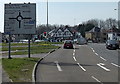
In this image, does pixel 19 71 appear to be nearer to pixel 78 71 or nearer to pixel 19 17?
pixel 78 71

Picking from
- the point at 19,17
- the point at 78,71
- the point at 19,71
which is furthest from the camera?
the point at 19,17

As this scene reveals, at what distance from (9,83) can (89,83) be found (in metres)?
3.26

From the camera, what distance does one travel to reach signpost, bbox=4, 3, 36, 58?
2712cm

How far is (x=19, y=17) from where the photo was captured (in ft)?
89.8

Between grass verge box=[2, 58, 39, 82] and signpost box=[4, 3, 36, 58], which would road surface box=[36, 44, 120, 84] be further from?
signpost box=[4, 3, 36, 58]

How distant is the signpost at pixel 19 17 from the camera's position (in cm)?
2712

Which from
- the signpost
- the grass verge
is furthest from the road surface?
the signpost

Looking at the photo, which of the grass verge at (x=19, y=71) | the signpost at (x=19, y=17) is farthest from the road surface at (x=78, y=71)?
the signpost at (x=19, y=17)

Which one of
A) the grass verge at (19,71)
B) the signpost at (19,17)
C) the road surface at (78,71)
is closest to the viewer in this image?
the grass verge at (19,71)

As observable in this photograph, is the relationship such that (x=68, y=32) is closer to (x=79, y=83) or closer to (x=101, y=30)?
(x=101, y=30)

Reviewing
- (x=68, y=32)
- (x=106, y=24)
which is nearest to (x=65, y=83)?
(x=68, y=32)

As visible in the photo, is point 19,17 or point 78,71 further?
point 19,17

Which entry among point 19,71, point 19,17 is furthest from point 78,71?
point 19,17

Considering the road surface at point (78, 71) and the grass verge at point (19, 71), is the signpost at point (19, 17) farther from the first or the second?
the grass verge at point (19, 71)
